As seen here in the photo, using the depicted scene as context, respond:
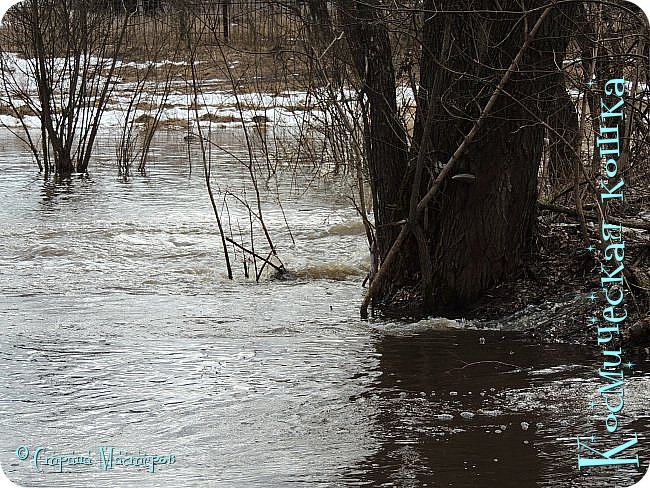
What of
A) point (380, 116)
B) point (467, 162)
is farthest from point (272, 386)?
point (380, 116)

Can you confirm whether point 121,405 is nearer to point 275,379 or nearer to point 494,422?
point 275,379

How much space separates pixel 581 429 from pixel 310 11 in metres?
3.94

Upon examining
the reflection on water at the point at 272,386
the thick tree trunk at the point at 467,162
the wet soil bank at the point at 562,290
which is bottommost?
the reflection on water at the point at 272,386

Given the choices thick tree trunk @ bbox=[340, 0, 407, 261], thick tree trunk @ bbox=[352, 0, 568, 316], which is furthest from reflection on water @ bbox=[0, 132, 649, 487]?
thick tree trunk @ bbox=[340, 0, 407, 261]

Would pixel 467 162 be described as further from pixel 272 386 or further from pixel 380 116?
pixel 272 386

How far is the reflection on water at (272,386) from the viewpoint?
3752 millimetres

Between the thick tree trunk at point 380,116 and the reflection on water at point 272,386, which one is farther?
the thick tree trunk at point 380,116

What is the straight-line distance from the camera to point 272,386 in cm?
485

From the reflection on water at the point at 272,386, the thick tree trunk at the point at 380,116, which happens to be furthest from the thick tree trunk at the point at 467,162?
the reflection on water at the point at 272,386

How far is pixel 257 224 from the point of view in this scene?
441 inches

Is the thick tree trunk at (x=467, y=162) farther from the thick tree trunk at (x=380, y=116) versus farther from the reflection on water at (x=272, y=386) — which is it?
the reflection on water at (x=272, y=386)

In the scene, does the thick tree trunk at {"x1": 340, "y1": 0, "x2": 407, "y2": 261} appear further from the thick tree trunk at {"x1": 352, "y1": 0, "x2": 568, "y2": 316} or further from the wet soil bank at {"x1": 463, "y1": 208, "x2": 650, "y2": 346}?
the wet soil bank at {"x1": 463, "y1": 208, "x2": 650, "y2": 346}

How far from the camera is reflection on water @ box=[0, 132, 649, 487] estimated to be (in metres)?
3.75

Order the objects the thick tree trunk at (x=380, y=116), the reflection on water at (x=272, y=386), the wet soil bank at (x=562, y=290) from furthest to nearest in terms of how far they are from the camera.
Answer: the thick tree trunk at (x=380, y=116) → the wet soil bank at (x=562, y=290) → the reflection on water at (x=272, y=386)
